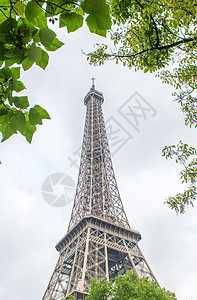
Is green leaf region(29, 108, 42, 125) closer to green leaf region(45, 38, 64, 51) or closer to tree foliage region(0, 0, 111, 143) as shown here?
tree foliage region(0, 0, 111, 143)

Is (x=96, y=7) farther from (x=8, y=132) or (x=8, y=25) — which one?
(x=8, y=132)

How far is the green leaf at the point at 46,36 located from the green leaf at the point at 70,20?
100 mm

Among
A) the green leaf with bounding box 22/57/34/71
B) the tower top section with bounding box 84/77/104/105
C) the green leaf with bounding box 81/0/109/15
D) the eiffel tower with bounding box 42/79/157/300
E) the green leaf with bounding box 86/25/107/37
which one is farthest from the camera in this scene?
the tower top section with bounding box 84/77/104/105

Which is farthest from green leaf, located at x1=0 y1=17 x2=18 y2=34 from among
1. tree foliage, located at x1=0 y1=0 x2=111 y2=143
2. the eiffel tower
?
the eiffel tower

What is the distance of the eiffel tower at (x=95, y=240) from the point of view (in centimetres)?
2872

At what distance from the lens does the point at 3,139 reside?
1.56 metres

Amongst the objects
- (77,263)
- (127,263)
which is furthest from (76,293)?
(127,263)

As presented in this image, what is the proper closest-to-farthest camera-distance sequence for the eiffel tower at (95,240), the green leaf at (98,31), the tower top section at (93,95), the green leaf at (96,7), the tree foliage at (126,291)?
1. the green leaf at (96,7)
2. the green leaf at (98,31)
3. the tree foliage at (126,291)
4. the eiffel tower at (95,240)
5. the tower top section at (93,95)

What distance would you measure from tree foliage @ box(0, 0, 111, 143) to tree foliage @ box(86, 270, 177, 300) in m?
19.9

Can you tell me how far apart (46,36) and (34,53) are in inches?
4.6

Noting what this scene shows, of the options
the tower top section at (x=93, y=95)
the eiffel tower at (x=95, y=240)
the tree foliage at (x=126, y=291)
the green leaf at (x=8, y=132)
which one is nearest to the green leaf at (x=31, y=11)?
the green leaf at (x=8, y=132)

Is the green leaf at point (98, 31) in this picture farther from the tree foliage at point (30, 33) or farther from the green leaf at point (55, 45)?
the green leaf at point (55, 45)

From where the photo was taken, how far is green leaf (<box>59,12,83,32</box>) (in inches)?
53.2

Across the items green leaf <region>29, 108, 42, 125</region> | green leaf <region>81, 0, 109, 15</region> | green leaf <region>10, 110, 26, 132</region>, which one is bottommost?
green leaf <region>10, 110, 26, 132</region>
